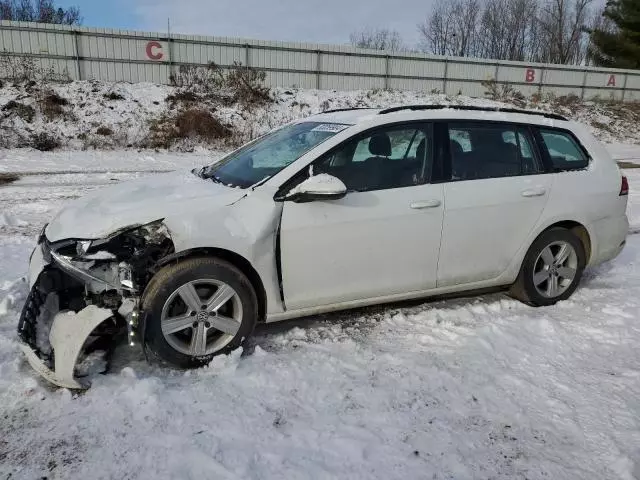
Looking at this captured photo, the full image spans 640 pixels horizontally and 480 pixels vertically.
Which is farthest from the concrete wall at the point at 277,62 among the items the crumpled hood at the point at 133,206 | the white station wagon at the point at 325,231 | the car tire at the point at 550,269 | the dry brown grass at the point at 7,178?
the car tire at the point at 550,269

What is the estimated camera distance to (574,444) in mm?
2762

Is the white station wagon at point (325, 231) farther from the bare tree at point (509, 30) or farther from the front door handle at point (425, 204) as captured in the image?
the bare tree at point (509, 30)

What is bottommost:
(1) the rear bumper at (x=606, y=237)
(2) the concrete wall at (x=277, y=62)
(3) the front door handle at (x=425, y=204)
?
(1) the rear bumper at (x=606, y=237)

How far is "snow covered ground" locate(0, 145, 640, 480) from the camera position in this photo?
8.37 ft

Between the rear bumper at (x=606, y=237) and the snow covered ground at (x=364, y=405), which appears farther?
the rear bumper at (x=606, y=237)

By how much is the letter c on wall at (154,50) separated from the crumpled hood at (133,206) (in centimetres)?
1865

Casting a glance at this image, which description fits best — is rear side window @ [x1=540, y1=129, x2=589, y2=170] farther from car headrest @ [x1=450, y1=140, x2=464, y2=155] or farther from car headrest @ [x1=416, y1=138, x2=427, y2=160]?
car headrest @ [x1=416, y1=138, x2=427, y2=160]

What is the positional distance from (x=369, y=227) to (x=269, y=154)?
A: 42.2 inches

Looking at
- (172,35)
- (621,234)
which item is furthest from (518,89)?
(621,234)

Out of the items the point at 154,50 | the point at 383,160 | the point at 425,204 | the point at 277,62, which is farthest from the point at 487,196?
the point at 277,62

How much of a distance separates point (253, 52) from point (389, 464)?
22.0m

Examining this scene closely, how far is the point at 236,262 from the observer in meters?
3.48

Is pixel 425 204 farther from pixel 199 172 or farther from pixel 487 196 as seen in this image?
pixel 199 172

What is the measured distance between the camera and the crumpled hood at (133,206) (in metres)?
3.30
